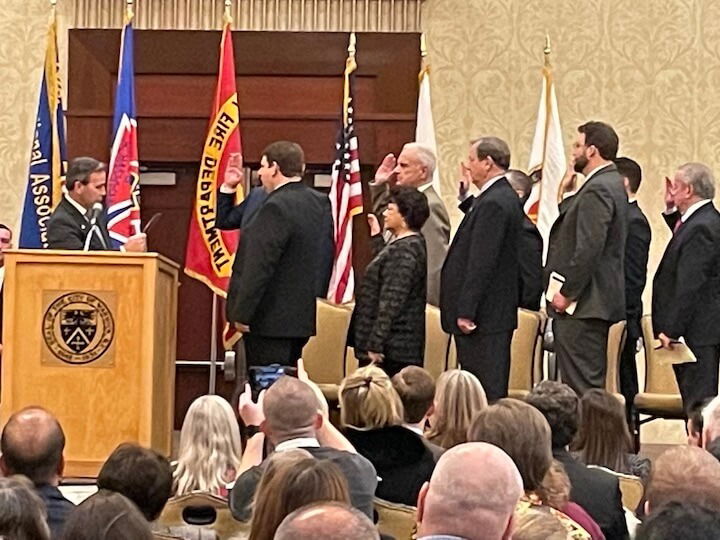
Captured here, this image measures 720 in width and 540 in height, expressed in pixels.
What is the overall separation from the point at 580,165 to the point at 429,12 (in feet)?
10.7

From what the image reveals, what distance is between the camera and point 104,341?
6246 mm

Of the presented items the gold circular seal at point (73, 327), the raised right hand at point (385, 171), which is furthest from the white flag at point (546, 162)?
the gold circular seal at point (73, 327)

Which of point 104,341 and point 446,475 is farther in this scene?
point 104,341

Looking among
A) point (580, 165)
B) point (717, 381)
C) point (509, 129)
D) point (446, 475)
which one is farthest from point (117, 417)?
point (509, 129)

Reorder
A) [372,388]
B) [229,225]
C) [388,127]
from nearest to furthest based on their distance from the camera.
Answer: [372,388] < [229,225] < [388,127]

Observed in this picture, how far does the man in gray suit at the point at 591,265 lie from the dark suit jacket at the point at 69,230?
220 centimetres

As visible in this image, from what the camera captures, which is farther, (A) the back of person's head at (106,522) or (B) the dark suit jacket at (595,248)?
(B) the dark suit jacket at (595,248)

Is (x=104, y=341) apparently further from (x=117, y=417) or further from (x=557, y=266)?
(x=557, y=266)

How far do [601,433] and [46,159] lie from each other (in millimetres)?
4885

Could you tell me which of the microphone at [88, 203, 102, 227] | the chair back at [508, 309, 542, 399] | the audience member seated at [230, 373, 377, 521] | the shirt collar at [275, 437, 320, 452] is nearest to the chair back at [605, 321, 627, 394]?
the chair back at [508, 309, 542, 399]

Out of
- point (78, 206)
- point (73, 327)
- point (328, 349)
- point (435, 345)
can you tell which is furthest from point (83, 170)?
point (435, 345)

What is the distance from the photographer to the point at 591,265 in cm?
690

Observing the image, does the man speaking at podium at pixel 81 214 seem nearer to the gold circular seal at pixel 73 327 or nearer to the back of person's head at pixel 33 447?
the gold circular seal at pixel 73 327

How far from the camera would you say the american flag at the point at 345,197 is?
9.23m
